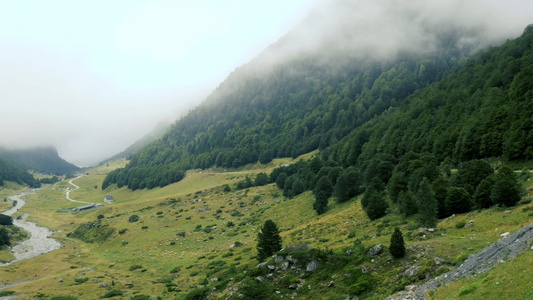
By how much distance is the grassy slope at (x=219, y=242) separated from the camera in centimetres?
2316

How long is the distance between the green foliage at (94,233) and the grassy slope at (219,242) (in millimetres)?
2659

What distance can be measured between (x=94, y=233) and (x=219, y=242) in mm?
50398

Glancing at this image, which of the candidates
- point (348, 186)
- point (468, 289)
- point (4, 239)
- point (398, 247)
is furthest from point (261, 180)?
point (468, 289)

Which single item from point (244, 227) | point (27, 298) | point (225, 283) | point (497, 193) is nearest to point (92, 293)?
point (27, 298)

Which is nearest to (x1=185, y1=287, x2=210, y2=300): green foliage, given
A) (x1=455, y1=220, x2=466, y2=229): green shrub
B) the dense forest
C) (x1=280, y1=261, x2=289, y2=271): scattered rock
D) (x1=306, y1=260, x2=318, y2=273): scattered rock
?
(x1=280, y1=261, x2=289, y2=271): scattered rock

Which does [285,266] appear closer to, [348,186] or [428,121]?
[348,186]

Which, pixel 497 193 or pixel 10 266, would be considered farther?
pixel 10 266

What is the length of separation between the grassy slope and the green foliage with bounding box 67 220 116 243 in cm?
266

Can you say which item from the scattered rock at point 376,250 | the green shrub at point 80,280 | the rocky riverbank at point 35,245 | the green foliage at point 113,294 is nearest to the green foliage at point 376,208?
the scattered rock at point 376,250

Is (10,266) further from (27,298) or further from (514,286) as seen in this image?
(514,286)

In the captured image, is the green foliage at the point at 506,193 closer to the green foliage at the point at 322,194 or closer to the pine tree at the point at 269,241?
the pine tree at the point at 269,241

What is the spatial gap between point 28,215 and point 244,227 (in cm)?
12867

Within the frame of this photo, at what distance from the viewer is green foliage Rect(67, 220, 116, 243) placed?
8500 centimetres

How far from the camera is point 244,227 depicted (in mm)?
71625
